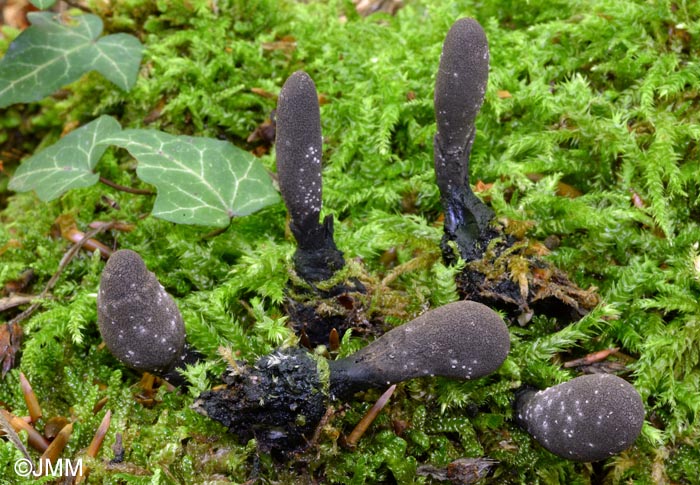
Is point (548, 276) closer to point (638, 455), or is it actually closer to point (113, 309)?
point (638, 455)

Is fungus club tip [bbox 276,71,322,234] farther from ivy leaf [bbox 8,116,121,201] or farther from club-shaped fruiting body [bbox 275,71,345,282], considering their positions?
ivy leaf [bbox 8,116,121,201]

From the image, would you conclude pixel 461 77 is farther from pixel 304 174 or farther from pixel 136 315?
pixel 136 315

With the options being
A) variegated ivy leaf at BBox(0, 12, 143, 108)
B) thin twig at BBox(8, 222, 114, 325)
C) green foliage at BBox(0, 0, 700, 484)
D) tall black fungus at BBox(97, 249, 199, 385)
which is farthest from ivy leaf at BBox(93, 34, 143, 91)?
tall black fungus at BBox(97, 249, 199, 385)

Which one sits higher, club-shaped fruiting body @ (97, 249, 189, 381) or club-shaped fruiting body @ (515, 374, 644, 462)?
club-shaped fruiting body @ (97, 249, 189, 381)

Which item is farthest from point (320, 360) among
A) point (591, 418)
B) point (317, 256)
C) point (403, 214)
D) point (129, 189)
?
point (129, 189)

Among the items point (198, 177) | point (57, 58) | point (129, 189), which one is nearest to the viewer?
point (198, 177)
